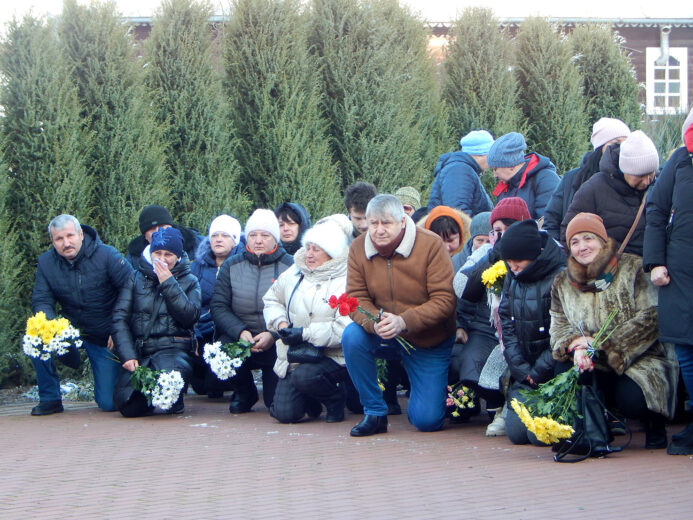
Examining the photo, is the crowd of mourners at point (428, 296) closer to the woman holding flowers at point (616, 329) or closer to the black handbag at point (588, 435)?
the woman holding flowers at point (616, 329)

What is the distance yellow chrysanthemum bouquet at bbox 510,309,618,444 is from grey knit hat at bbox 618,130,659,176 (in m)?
1.16

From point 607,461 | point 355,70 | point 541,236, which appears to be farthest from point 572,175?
point 355,70

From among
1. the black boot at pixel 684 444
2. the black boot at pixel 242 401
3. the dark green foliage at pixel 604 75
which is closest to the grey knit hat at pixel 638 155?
the black boot at pixel 684 444

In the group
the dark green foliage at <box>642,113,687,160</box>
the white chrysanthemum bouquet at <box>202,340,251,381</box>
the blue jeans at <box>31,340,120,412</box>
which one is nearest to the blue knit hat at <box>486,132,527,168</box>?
the white chrysanthemum bouquet at <box>202,340,251,381</box>

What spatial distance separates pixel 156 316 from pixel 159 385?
737mm

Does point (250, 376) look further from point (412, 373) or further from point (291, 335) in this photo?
point (412, 373)

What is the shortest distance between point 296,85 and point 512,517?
8.96m

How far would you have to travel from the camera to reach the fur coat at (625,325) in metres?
6.56

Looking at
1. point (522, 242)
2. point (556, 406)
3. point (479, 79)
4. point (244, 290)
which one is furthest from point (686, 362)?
point (479, 79)

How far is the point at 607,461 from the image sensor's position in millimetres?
6227

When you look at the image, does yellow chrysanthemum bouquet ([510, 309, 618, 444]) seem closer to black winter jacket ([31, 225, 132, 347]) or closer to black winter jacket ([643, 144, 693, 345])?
black winter jacket ([643, 144, 693, 345])

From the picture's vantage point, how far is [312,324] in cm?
845

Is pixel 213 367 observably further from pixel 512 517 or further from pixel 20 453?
pixel 512 517

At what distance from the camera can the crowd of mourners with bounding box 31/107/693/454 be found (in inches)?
261
